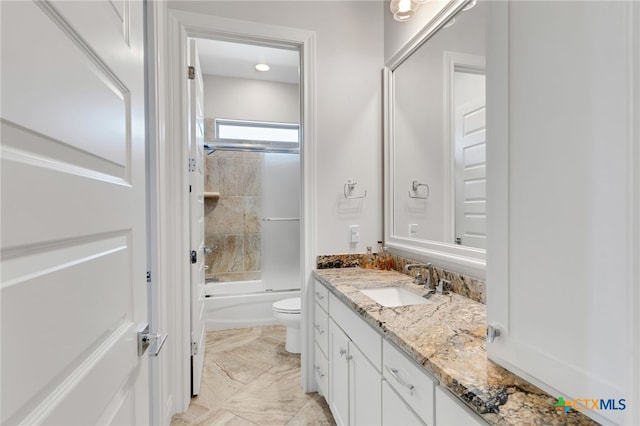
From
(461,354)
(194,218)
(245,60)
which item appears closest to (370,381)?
(461,354)

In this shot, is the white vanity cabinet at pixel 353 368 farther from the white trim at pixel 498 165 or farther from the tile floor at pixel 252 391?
the white trim at pixel 498 165

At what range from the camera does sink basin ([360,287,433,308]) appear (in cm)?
166

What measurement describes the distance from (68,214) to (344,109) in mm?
1923

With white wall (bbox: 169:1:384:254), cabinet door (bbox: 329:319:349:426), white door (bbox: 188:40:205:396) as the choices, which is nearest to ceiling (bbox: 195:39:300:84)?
white wall (bbox: 169:1:384:254)

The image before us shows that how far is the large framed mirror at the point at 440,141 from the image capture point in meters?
1.49

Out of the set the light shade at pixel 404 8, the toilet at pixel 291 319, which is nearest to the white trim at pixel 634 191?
the light shade at pixel 404 8

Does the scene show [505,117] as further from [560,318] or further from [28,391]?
[28,391]

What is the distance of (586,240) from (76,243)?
92cm

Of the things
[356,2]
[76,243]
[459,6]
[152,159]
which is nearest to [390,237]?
[459,6]

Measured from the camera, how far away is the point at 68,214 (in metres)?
0.50

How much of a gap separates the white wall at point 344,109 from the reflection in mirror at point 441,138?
14cm

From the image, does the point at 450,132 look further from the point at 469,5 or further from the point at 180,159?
A: the point at 180,159

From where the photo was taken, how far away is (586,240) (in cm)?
60

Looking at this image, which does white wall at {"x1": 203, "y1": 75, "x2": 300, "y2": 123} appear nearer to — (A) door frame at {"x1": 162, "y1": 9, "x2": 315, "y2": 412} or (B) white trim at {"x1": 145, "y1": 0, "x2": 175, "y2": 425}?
(A) door frame at {"x1": 162, "y1": 9, "x2": 315, "y2": 412}
